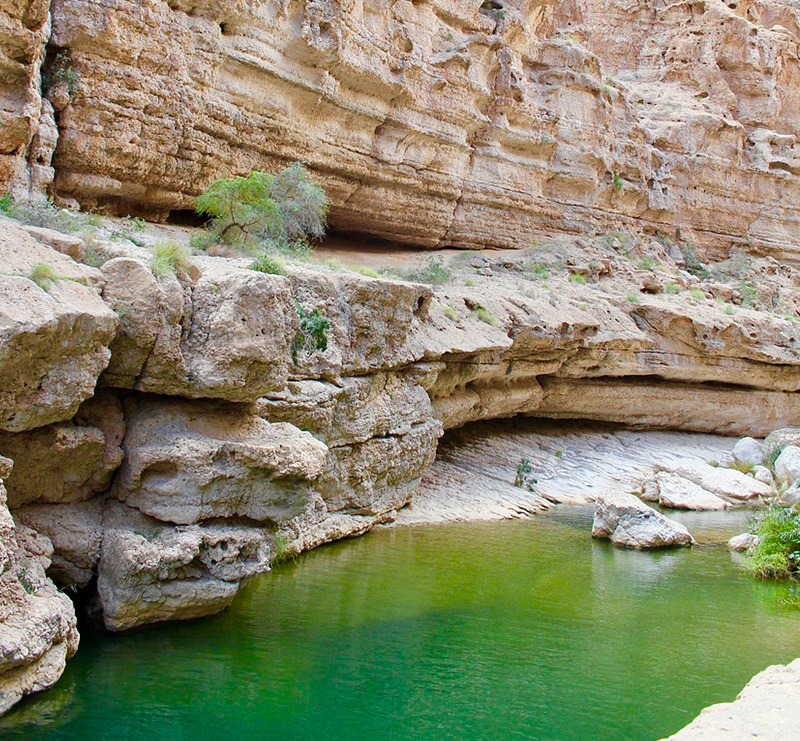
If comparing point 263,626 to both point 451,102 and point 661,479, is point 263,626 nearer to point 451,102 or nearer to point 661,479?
point 661,479

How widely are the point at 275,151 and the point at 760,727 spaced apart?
17421 mm

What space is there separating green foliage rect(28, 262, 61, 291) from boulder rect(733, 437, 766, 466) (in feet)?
72.5

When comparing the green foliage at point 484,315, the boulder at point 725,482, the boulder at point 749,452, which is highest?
the green foliage at point 484,315

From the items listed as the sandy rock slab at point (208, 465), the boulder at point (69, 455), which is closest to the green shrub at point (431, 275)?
the sandy rock slab at point (208, 465)

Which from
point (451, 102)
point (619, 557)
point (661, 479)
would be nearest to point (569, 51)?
point (451, 102)

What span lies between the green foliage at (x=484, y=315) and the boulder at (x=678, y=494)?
22.2ft

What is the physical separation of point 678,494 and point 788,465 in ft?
14.4

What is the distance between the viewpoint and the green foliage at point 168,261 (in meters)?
9.86

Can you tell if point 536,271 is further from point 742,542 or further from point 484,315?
point 742,542

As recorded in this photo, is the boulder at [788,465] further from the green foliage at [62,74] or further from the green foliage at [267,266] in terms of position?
the green foliage at [62,74]

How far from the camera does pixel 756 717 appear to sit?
5.80m

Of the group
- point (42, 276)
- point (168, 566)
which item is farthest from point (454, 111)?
point (168, 566)

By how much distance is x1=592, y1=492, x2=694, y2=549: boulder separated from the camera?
1599 cm

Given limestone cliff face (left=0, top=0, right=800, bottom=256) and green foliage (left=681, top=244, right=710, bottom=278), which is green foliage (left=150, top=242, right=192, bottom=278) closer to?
limestone cliff face (left=0, top=0, right=800, bottom=256)
